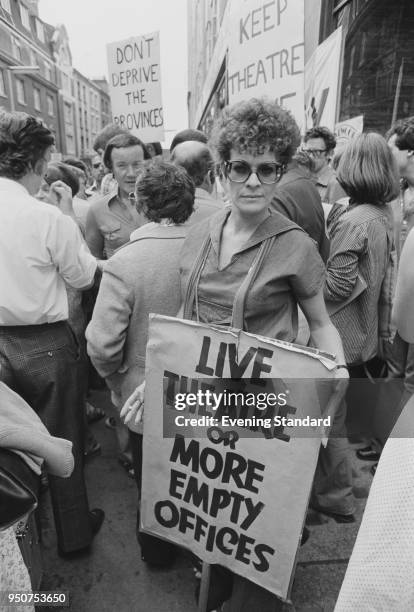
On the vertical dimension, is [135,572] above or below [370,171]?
below

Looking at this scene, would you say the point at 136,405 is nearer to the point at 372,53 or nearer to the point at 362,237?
the point at 362,237

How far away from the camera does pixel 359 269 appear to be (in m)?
2.37

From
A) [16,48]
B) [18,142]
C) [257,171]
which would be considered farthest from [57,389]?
[16,48]

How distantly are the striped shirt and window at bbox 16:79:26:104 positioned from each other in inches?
1269

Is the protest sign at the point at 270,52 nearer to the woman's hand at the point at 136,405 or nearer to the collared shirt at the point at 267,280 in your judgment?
the collared shirt at the point at 267,280

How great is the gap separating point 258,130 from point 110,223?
1.71 meters


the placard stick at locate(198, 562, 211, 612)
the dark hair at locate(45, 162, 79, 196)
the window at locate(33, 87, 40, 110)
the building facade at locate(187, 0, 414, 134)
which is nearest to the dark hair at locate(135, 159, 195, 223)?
the placard stick at locate(198, 562, 211, 612)

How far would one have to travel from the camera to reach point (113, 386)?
1.95 m

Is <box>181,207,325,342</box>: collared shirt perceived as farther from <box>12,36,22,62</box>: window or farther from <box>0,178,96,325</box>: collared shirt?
<box>12,36,22,62</box>: window

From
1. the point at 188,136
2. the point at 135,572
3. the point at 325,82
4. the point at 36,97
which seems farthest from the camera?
the point at 36,97

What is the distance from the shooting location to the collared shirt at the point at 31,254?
1.73 metres

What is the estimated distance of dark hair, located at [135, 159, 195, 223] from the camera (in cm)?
178

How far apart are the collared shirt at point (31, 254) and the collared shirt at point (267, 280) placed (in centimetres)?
63

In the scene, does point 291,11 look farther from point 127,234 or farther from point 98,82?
point 98,82
